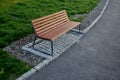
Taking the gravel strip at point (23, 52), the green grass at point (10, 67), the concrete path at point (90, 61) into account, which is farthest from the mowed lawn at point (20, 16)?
the concrete path at point (90, 61)

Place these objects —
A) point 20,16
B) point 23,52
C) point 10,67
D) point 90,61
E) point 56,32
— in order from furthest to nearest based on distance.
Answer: point 20,16
point 56,32
point 23,52
point 90,61
point 10,67

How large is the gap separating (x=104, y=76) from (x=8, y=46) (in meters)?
3.29

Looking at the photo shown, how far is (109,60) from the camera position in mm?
6398

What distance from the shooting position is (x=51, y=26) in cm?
713

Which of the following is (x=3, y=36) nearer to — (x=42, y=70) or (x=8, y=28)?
(x=8, y=28)

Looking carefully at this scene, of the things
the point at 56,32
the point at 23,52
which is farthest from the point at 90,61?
the point at 23,52

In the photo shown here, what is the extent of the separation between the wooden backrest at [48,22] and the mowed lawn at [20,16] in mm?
1145

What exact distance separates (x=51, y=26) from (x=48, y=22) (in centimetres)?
21

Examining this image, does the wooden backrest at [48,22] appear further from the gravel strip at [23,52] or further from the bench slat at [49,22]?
the gravel strip at [23,52]

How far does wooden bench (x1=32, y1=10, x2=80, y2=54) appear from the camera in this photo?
252 inches

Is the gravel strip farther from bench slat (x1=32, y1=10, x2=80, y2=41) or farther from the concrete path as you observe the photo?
bench slat (x1=32, y1=10, x2=80, y2=41)

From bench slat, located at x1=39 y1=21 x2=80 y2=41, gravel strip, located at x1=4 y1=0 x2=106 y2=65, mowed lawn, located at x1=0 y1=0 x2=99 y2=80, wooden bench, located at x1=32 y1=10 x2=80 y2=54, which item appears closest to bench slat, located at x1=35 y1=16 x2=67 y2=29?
wooden bench, located at x1=32 y1=10 x2=80 y2=54

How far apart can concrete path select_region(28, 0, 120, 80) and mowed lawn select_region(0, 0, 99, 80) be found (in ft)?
2.40

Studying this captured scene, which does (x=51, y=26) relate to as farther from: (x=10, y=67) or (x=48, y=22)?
(x=10, y=67)
